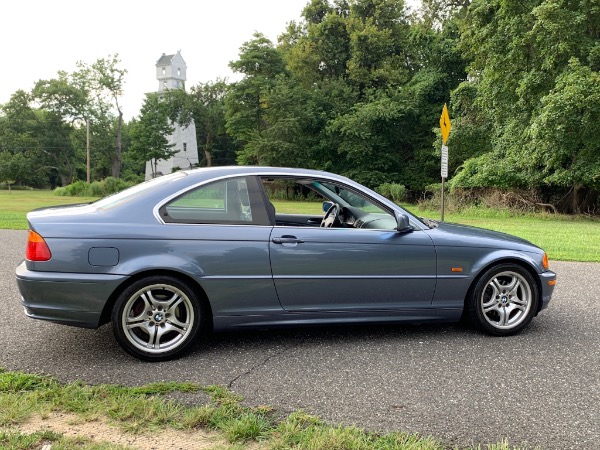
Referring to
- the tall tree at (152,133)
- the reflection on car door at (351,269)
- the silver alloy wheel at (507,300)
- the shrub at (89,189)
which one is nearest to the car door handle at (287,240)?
the reflection on car door at (351,269)

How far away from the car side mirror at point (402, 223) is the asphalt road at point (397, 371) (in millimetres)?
990

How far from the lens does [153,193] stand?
4.18 m

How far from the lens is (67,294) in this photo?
12.4 feet

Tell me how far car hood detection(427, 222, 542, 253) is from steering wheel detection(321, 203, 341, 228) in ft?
2.75

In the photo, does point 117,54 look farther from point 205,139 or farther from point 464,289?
point 464,289

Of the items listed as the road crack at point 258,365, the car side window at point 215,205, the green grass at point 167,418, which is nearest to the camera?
the green grass at point 167,418

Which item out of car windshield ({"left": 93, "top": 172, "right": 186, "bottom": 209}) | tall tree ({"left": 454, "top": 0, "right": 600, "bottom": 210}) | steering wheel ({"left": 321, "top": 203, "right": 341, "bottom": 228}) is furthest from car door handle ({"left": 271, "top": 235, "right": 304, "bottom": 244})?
tall tree ({"left": 454, "top": 0, "right": 600, "bottom": 210})

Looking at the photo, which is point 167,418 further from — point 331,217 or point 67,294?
point 331,217

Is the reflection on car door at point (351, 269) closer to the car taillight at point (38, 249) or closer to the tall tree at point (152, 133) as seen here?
the car taillight at point (38, 249)

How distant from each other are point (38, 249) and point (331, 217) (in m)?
2.45

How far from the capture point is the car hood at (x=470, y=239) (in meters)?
4.55

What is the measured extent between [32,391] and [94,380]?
405 mm

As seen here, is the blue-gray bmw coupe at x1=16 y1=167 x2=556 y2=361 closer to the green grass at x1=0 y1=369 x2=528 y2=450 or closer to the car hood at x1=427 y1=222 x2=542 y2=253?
the car hood at x1=427 y1=222 x2=542 y2=253

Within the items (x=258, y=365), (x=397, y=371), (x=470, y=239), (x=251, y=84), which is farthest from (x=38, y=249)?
(x=251, y=84)
